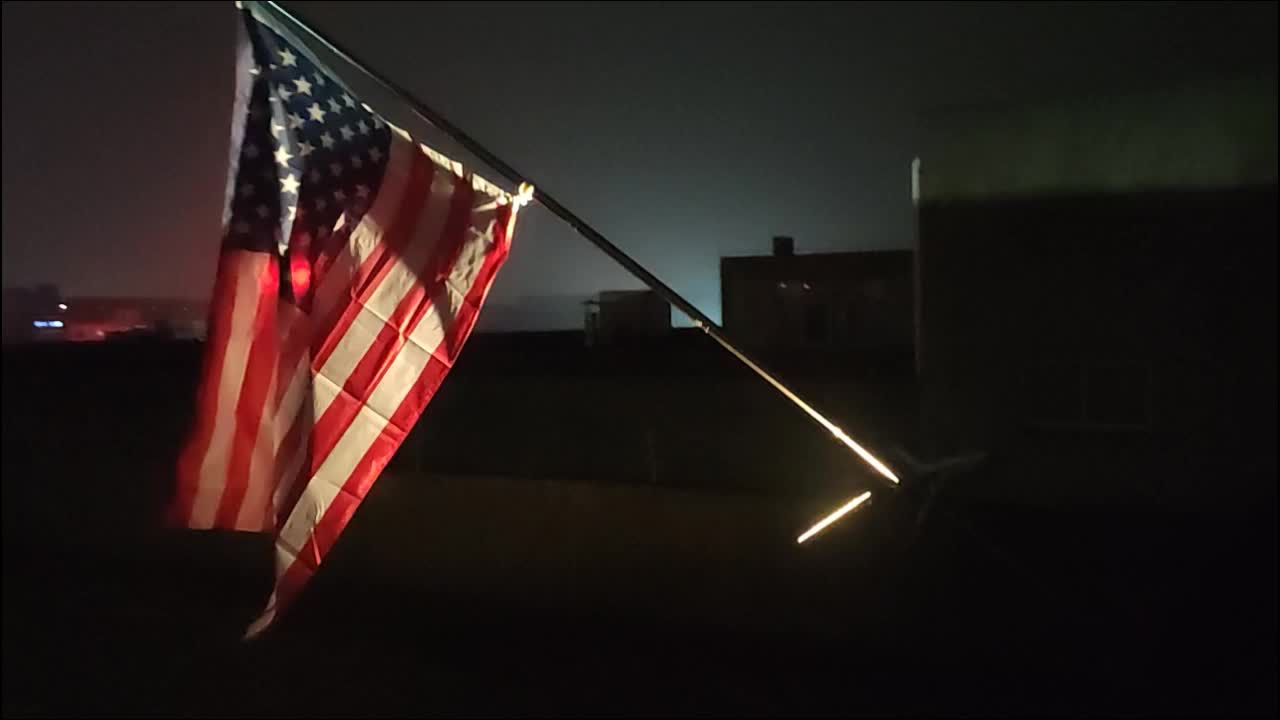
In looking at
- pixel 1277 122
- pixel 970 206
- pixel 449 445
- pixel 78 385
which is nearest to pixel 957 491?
pixel 970 206

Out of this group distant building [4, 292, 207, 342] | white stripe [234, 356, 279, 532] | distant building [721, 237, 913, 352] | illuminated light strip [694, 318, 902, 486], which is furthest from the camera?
distant building [721, 237, 913, 352]

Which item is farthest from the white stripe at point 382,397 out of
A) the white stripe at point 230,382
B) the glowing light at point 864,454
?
the glowing light at point 864,454

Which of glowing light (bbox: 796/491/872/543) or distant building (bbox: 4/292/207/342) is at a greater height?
distant building (bbox: 4/292/207/342)

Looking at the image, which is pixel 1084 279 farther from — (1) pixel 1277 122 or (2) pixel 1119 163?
(1) pixel 1277 122

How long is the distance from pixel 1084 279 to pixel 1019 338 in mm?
520

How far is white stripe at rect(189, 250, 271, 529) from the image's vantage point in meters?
2.93

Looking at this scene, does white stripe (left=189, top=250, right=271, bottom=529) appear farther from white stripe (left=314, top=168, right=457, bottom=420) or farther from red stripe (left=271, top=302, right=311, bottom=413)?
white stripe (left=314, top=168, right=457, bottom=420)

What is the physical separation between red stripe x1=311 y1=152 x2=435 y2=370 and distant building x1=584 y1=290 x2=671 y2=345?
4.13 metres

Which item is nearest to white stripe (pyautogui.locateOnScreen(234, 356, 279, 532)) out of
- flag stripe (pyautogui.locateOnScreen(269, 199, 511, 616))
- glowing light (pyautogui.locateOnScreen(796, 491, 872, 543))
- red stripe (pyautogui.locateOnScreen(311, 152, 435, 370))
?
flag stripe (pyautogui.locateOnScreen(269, 199, 511, 616))

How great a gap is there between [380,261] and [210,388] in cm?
62

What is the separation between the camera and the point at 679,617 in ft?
22.2

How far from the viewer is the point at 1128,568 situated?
602 cm

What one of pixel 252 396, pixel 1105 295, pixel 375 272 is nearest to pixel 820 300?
pixel 1105 295

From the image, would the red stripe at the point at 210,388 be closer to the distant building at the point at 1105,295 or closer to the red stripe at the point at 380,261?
the red stripe at the point at 380,261
